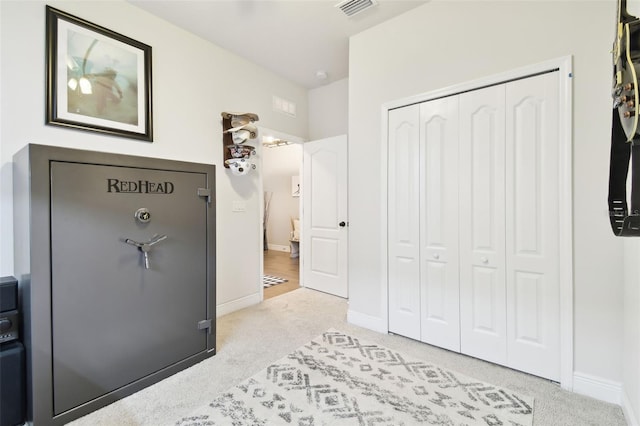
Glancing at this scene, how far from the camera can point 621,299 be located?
169cm

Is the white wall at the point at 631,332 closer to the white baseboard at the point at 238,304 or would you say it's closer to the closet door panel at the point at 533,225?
the closet door panel at the point at 533,225

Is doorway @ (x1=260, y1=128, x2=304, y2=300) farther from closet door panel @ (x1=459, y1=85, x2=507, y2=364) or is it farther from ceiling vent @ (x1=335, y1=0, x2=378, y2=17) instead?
closet door panel @ (x1=459, y1=85, x2=507, y2=364)

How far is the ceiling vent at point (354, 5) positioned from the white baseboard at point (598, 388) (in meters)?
3.04

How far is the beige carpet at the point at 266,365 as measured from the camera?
162 centimetres

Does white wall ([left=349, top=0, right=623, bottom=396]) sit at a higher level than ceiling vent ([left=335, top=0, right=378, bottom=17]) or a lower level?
lower

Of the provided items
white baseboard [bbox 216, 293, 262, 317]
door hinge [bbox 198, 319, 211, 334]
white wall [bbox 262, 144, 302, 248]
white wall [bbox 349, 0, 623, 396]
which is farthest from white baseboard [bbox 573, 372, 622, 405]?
white wall [bbox 262, 144, 302, 248]

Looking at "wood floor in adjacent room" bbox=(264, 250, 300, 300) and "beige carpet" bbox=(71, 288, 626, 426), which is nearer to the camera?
"beige carpet" bbox=(71, 288, 626, 426)

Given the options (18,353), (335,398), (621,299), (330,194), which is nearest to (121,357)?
(18,353)

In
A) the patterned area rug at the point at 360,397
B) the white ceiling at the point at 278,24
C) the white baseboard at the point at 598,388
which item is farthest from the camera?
the white ceiling at the point at 278,24

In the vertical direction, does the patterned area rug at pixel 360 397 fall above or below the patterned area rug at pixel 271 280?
below

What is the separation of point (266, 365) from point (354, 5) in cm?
294

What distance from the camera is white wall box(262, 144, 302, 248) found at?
7.13 m

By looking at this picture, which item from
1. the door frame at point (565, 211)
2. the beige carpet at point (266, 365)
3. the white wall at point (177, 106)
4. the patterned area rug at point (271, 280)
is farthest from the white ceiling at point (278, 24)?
the patterned area rug at point (271, 280)

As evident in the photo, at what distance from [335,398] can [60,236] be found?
5.88ft
